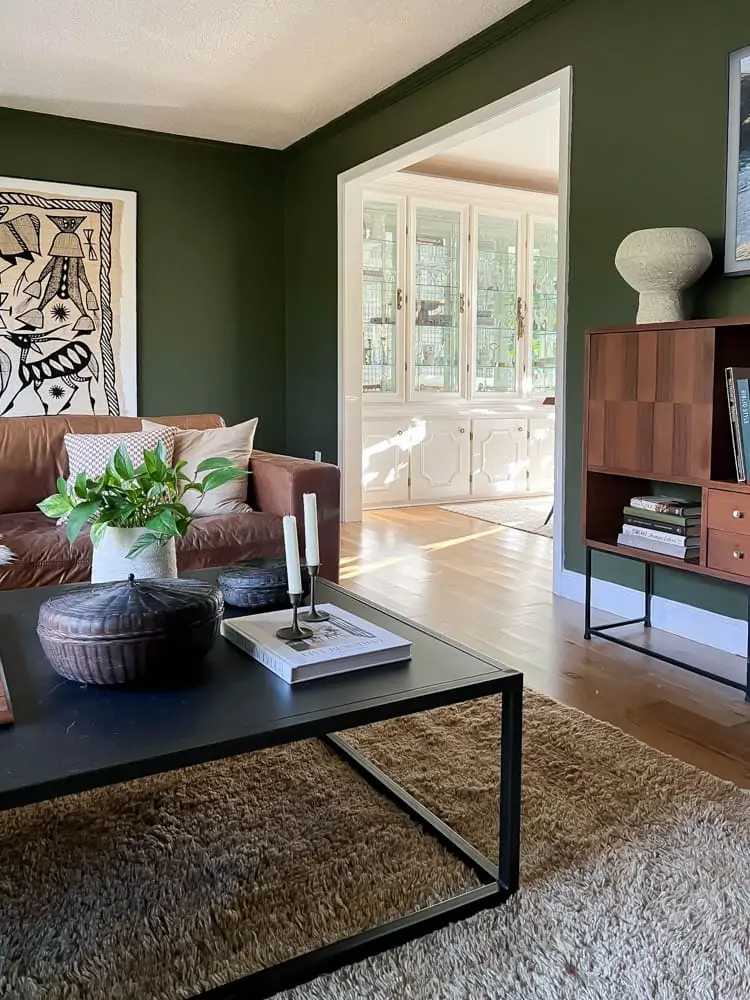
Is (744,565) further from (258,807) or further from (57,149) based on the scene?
(57,149)

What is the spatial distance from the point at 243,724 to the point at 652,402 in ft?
6.82

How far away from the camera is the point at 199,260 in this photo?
5.90 metres

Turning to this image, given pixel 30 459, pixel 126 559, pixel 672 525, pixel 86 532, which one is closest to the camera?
pixel 126 559

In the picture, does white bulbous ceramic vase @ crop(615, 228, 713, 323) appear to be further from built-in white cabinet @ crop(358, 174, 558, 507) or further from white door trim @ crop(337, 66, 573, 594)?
built-in white cabinet @ crop(358, 174, 558, 507)

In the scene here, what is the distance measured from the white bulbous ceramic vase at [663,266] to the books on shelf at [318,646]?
1812 millimetres

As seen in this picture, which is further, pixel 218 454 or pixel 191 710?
pixel 218 454

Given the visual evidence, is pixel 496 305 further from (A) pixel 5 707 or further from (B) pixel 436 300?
(A) pixel 5 707

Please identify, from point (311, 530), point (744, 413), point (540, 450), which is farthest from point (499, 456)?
point (311, 530)

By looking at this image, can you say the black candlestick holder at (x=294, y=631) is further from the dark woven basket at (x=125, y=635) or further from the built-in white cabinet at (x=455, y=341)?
the built-in white cabinet at (x=455, y=341)

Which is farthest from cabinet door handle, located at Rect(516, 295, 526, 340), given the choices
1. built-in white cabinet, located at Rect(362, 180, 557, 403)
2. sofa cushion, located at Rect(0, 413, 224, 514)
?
sofa cushion, located at Rect(0, 413, 224, 514)

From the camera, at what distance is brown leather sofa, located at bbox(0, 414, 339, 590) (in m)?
2.93

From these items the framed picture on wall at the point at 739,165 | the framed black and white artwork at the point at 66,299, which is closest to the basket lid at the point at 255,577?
the framed picture on wall at the point at 739,165

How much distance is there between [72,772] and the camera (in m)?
1.14

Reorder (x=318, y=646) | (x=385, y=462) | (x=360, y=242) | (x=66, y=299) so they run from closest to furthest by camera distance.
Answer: (x=318, y=646)
(x=66, y=299)
(x=360, y=242)
(x=385, y=462)
